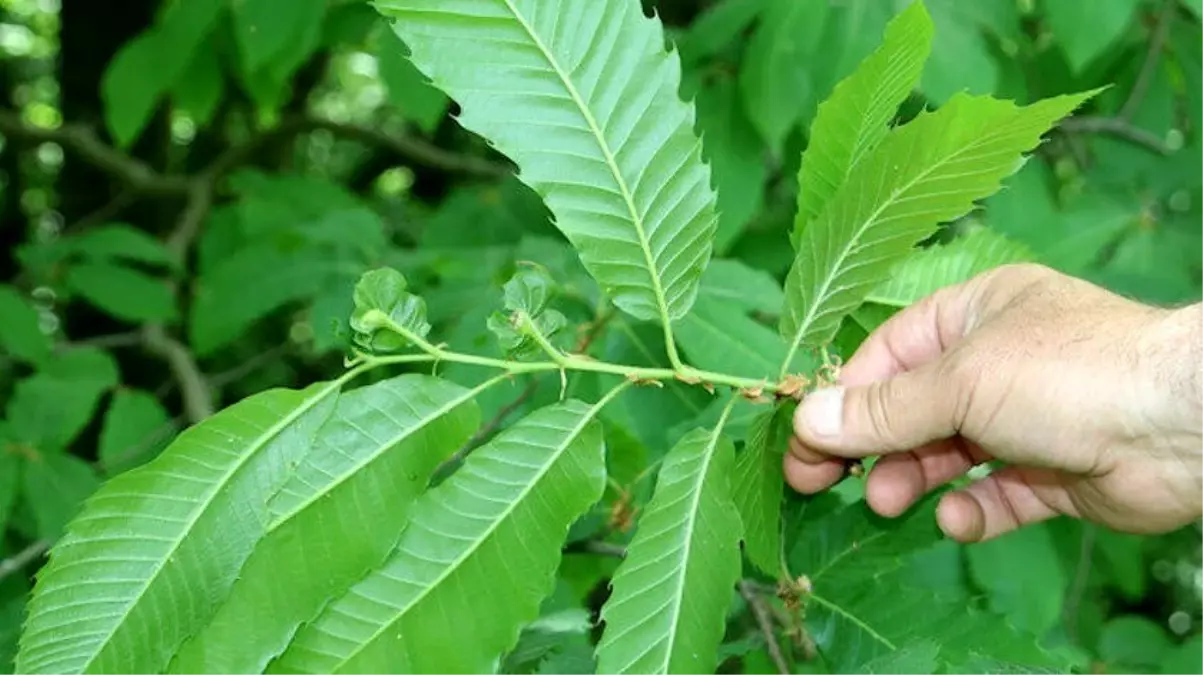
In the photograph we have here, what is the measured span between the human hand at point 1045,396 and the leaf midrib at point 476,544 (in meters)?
0.19

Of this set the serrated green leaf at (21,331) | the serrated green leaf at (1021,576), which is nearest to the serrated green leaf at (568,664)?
the serrated green leaf at (1021,576)

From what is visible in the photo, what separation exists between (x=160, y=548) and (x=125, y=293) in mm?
1589

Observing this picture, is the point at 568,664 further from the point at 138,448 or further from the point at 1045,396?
the point at 138,448

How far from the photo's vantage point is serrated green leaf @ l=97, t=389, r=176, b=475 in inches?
72.5

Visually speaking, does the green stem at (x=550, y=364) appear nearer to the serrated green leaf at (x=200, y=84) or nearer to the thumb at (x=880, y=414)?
the thumb at (x=880, y=414)

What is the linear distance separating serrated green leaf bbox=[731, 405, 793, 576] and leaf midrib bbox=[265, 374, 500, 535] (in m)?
0.19

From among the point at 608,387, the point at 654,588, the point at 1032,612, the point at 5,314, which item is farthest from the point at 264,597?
the point at 5,314

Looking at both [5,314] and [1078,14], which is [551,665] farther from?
[5,314]

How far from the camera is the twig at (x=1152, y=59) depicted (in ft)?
6.58

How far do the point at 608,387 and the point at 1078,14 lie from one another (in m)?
0.89

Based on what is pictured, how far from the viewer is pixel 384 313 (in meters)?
0.79

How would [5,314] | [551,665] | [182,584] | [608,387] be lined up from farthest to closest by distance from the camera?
[5,314] → [608,387] → [551,665] → [182,584]

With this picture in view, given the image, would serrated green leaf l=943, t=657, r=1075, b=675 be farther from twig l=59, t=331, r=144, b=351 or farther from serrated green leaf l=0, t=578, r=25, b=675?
twig l=59, t=331, r=144, b=351

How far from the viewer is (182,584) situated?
2.36 ft
